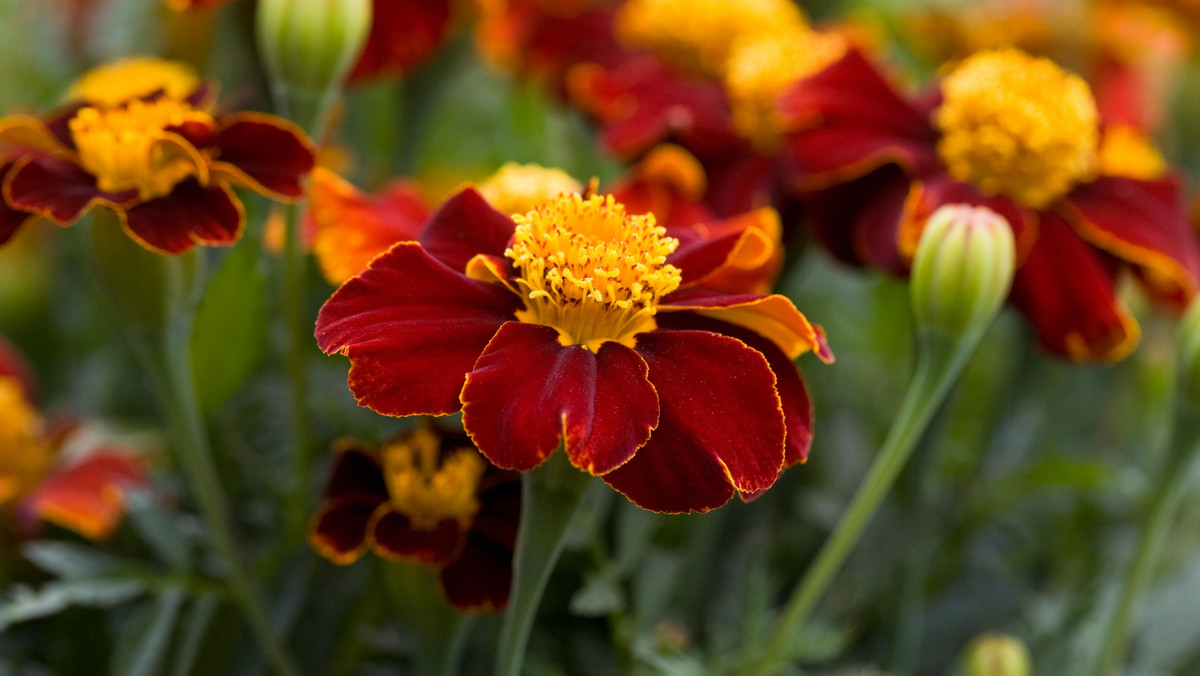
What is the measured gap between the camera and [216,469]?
55cm

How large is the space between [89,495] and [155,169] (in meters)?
0.21

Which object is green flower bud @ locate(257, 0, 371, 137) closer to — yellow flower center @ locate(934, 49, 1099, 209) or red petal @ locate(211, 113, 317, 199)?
red petal @ locate(211, 113, 317, 199)

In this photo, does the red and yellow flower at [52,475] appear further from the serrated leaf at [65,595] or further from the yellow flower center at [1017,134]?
the yellow flower center at [1017,134]

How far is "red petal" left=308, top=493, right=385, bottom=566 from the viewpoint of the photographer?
41 cm

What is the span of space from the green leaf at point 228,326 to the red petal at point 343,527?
3.7 inches

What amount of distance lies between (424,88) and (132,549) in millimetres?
338

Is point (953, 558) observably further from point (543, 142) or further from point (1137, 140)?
point (543, 142)

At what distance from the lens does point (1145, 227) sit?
0.52 metres

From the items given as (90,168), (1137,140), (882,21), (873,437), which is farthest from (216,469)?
(882,21)

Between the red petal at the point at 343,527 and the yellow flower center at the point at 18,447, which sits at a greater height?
the red petal at the point at 343,527

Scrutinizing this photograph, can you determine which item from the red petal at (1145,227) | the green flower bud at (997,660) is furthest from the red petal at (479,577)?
the red petal at (1145,227)

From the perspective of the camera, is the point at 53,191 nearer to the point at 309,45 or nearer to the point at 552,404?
the point at 309,45

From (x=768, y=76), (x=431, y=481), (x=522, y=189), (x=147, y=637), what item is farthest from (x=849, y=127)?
(x=147, y=637)

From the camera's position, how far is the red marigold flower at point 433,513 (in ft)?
1.33
